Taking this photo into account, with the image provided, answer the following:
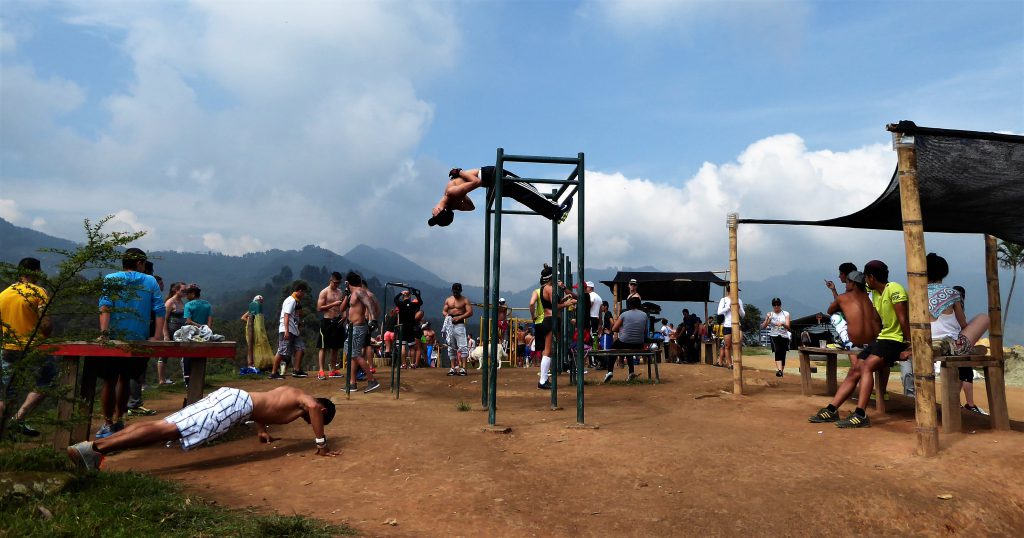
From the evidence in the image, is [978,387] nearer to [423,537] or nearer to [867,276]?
[867,276]

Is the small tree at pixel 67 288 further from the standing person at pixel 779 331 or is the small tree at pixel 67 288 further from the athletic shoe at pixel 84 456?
the standing person at pixel 779 331

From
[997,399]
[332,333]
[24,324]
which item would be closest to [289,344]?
[332,333]

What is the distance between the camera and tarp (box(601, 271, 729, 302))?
21.5m

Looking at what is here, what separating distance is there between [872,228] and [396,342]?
7230 mm

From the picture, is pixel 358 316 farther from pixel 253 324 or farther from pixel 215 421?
pixel 215 421

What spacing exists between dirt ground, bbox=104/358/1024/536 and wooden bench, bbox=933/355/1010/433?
0.63 ft

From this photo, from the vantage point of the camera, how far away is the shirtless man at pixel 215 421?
15.8 ft

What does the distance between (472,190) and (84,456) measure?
465 centimetres

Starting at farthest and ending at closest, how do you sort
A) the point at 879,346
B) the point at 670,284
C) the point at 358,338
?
the point at 670,284
the point at 358,338
the point at 879,346

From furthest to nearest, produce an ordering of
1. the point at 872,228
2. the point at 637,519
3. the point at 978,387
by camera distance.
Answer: the point at 978,387 → the point at 872,228 → the point at 637,519

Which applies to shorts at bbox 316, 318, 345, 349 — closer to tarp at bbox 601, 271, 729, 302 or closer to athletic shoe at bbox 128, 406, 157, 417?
athletic shoe at bbox 128, 406, 157, 417

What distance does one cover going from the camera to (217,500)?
4.27m

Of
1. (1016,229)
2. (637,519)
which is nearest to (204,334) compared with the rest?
(637,519)

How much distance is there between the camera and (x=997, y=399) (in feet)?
19.9
